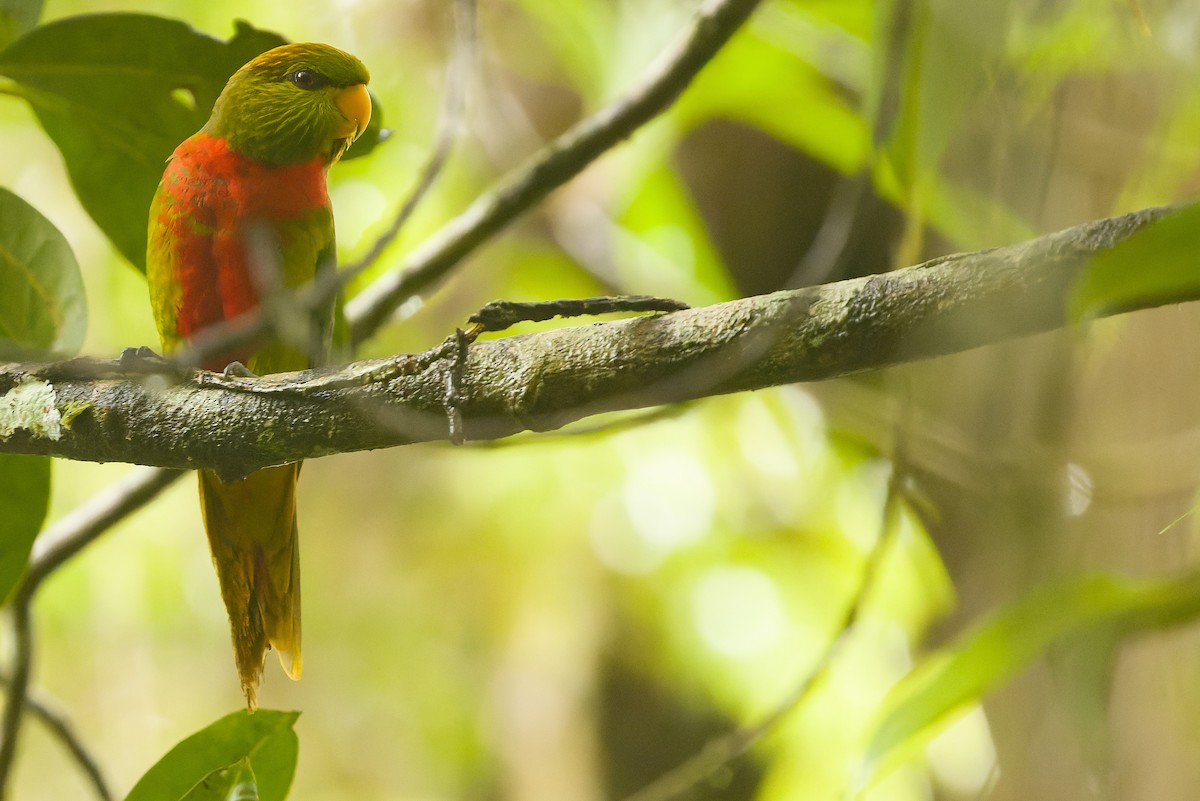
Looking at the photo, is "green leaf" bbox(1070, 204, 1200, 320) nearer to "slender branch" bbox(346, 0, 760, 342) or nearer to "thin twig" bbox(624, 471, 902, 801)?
"thin twig" bbox(624, 471, 902, 801)

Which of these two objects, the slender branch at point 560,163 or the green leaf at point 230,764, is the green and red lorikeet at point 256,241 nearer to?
the slender branch at point 560,163

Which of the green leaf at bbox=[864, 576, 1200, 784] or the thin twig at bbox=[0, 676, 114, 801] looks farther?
the thin twig at bbox=[0, 676, 114, 801]

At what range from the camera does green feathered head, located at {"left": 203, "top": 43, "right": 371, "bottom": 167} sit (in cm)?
155

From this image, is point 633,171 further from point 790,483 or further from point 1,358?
point 1,358

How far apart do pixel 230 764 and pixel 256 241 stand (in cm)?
81

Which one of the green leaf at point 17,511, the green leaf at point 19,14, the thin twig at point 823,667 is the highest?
the green leaf at point 19,14

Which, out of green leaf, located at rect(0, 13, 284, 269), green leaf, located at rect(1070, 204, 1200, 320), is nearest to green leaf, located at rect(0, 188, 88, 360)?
green leaf, located at rect(0, 13, 284, 269)

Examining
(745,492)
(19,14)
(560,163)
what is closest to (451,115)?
(560,163)

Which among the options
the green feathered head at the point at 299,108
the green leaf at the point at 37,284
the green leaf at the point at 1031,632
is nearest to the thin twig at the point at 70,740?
the green leaf at the point at 37,284

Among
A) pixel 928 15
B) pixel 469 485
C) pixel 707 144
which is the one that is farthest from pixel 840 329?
pixel 469 485

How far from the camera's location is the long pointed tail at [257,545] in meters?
1.58

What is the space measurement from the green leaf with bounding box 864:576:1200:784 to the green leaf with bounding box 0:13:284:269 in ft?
3.80

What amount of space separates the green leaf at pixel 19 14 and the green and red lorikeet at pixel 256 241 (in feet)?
0.80

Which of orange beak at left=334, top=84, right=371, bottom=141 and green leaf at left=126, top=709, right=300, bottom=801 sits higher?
orange beak at left=334, top=84, right=371, bottom=141
